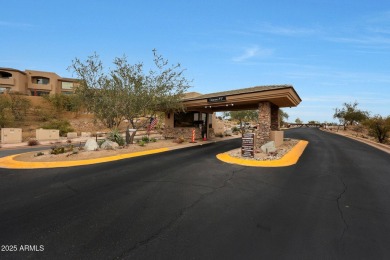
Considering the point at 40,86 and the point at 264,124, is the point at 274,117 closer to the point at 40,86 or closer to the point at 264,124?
the point at 264,124

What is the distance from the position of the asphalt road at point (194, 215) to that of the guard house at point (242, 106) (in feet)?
25.1

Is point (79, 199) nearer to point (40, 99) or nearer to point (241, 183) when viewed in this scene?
point (241, 183)

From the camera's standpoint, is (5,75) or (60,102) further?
(5,75)

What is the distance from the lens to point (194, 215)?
504cm

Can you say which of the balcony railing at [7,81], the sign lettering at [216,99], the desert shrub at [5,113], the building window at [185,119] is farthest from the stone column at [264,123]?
the balcony railing at [7,81]

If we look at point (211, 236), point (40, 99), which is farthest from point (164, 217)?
point (40, 99)

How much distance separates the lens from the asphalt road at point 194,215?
12.2 feet

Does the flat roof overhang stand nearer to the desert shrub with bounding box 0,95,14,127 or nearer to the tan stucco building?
the desert shrub with bounding box 0,95,14,127

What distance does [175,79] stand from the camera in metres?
19.4

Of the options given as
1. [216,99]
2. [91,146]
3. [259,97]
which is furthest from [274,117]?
[91,146]

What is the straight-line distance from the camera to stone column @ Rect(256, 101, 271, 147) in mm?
16422

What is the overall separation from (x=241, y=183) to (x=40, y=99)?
52.4 metres

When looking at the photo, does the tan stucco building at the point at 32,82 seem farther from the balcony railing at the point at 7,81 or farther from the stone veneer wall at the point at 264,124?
the stone veneer wall at the point at 264,124

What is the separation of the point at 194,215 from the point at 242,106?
18693 millimetres
